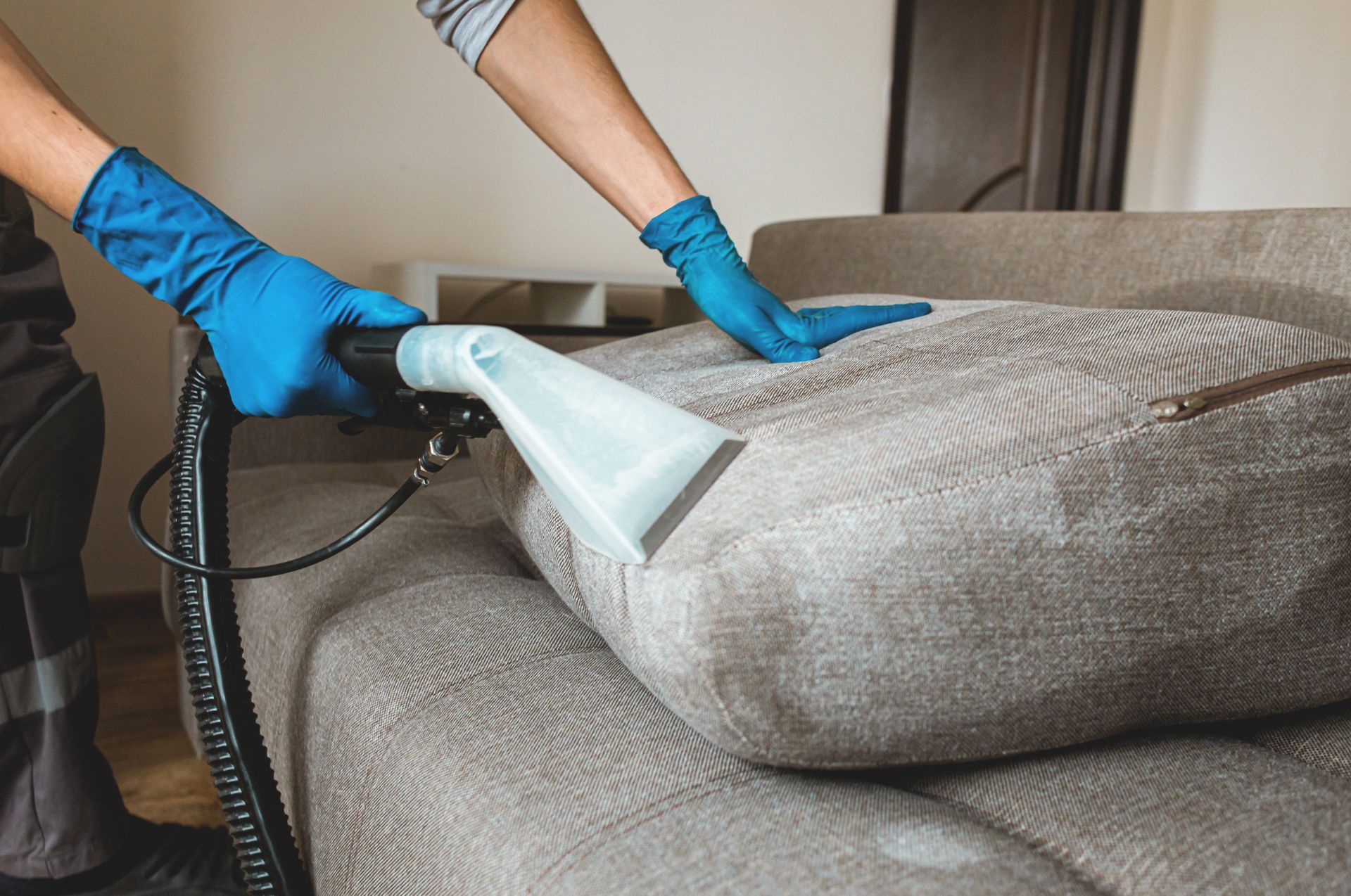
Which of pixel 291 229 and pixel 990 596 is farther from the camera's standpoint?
pixel 291 229

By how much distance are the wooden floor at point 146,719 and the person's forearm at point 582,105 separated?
3.42ft

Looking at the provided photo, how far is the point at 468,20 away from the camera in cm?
106

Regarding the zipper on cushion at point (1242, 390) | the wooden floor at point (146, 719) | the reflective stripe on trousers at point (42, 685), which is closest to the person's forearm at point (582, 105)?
the zipper on cushion at point (1242, 390)

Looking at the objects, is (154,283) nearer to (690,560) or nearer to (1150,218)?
(690,560)

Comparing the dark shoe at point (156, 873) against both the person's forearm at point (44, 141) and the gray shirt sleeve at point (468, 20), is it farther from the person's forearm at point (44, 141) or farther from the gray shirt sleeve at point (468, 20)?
the gray shirt sleeve at point (468, 20)

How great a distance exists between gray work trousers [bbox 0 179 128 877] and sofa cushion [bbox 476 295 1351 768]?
0.66 meters

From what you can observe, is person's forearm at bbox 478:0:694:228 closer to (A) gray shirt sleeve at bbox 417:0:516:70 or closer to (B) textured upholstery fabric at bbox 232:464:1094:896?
(A) gray shirt sleeve at bbox 417:0:516:70

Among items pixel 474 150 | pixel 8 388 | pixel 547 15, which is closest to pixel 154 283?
pixel 8 388

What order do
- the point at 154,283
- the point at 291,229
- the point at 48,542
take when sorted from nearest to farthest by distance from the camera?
1. the point at 154,283
2. the point at 48,542
3. the point at 291,229

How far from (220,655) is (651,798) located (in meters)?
0.42

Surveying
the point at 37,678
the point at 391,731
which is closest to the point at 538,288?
the point at 37,678

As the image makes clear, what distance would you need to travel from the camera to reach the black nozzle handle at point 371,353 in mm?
624

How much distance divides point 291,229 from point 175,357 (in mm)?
1162

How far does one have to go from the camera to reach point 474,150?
8.58ft
